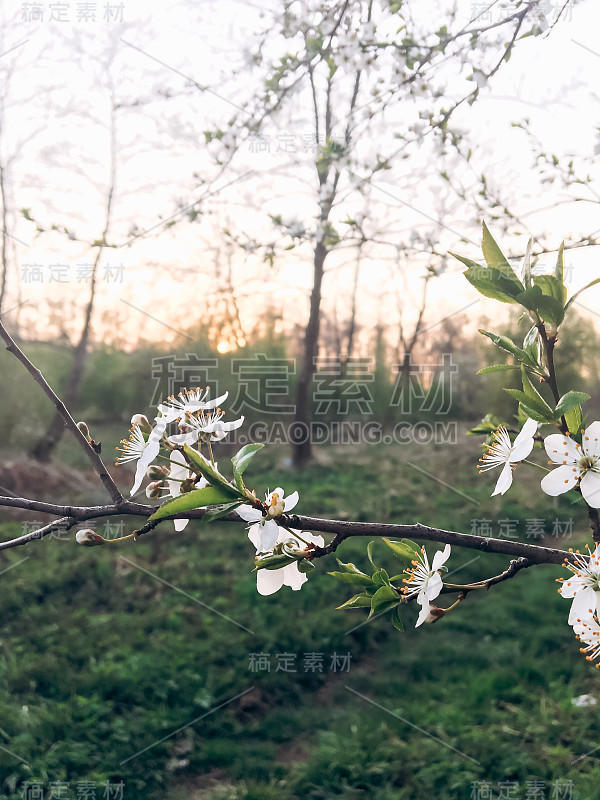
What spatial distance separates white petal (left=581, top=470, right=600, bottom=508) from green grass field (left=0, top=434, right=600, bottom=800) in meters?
1.56

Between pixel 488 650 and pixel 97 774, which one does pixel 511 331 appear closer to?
pixel 488 650

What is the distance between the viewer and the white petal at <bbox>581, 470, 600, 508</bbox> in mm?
576

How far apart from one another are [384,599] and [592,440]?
0.24m

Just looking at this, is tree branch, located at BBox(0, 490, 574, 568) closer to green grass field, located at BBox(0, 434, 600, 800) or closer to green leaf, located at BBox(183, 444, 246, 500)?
green leaf, located at BBox(183, 444, 246, 500)

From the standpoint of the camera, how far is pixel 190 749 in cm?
207

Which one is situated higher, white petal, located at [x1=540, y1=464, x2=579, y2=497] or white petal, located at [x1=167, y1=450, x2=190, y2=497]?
white petal, located at [x1=540, y1=464, x2=579, y2=497]

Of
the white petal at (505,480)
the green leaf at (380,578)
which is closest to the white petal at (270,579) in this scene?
the green leaf at (380,578)

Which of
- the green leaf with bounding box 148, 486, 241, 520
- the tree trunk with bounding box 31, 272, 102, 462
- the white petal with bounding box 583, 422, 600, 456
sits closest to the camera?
the green leaf with bounding box 148, 486, 241, 520

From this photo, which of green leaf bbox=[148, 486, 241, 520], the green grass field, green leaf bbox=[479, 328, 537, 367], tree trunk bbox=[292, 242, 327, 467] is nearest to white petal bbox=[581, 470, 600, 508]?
green leaf bbox=[479, 328, 537, 367]

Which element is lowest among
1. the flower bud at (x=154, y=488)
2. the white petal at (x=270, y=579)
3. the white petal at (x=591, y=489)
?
the white petal at (x=270, y=579)

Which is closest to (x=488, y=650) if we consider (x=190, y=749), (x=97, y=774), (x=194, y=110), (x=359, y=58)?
(x=190, y=749)

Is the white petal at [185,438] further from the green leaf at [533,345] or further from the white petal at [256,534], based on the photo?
the green leaf at [533,345]

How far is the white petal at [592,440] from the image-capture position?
60cm

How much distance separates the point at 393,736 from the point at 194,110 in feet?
15.6
